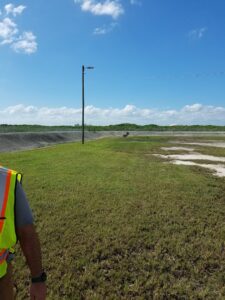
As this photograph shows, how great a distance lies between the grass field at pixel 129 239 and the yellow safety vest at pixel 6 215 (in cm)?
207

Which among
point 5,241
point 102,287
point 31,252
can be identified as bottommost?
point 102,287

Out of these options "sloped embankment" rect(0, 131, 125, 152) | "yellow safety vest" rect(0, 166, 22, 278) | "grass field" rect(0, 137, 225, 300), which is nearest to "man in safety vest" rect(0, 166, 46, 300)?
"yellow safety vest" rect(0, 166, 22, 278)

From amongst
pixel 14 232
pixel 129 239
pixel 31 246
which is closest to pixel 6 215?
pixel 14 232

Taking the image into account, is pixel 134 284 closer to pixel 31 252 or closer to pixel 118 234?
pixel 118 234

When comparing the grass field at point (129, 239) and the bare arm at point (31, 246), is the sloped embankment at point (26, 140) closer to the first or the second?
the grass field at point (129, 239)

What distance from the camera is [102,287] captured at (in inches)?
146

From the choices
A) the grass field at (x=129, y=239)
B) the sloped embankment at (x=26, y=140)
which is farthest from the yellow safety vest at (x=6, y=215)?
the sloped embankment at (x=26, y=140)

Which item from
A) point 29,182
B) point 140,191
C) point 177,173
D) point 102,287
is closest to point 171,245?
point 102,287

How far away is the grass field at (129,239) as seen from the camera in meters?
3.76

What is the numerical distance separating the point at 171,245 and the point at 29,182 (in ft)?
18.0

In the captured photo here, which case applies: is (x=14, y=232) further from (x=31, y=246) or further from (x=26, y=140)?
(x=26, y=140)

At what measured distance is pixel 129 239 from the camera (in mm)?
4934

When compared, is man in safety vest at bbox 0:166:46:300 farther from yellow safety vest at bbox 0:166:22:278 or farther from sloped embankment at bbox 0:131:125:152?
sloped embankment at bbox 0:131:125:152

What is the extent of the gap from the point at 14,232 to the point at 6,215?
12 cm
